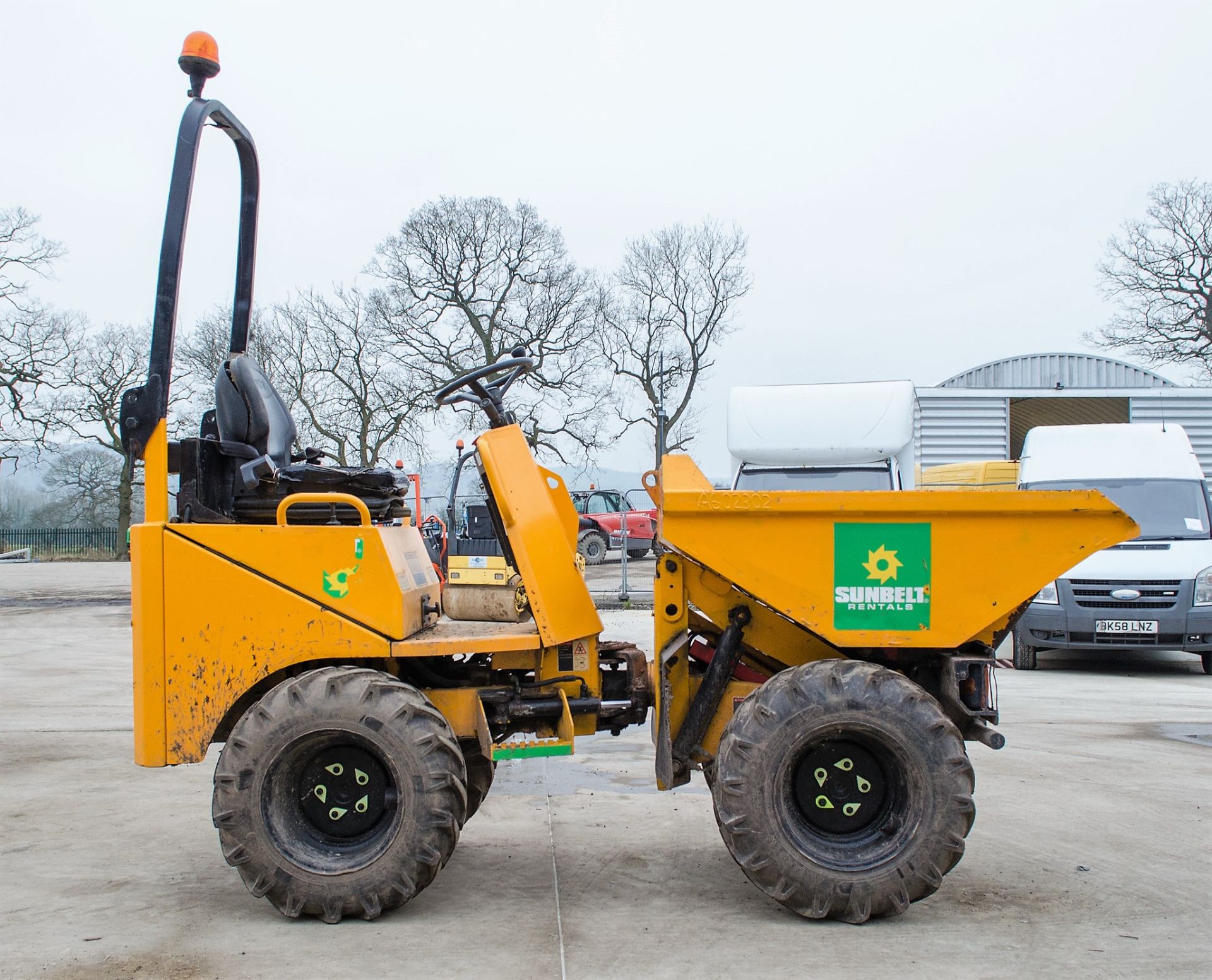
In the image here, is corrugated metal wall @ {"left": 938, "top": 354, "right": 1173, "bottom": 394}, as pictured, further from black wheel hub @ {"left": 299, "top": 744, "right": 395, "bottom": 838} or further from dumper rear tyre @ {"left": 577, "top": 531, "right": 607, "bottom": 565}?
black wheel hub @ {"left": 299, "top": 744, "right": 395, "bottom": 838}

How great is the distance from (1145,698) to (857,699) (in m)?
6.24

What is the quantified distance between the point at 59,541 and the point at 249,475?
3842cm

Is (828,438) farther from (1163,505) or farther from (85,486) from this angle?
(85,486)

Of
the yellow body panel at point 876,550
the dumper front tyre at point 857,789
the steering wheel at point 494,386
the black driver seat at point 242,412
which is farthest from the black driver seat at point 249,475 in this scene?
the dumper front tyre at point 857,789

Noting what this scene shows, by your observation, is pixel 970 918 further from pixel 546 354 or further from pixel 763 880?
pixel 546 354

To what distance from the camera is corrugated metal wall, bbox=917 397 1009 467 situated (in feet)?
69.1

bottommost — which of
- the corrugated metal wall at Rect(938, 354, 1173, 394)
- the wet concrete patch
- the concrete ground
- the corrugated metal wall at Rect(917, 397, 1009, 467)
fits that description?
the wet concrete patch

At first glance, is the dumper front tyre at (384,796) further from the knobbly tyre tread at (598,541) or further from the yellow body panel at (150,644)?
the knobbly tyre tread at (598,541)

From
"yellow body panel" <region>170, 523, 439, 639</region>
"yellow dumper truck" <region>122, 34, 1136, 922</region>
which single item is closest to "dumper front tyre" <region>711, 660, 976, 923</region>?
"yellow dumper truck" <region>122, 34, 1136, 922</region>

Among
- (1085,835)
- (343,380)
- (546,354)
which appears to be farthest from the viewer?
(546,354)

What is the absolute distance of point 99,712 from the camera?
820 cm

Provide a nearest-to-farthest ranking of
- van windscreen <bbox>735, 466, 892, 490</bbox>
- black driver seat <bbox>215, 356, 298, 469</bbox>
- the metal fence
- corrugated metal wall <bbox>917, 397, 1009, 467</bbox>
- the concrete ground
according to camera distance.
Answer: the concrete ground < black driver seat <bbox>215, 356, 298, 469</bbox> < van windscreen <bbox>735, 466, 892, 490</bbox> < corrugated metal wall <bbox>917, 397, 1009, 467</bbox> < the metal fence

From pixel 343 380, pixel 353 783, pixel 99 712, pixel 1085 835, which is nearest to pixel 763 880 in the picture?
pixel 353 783

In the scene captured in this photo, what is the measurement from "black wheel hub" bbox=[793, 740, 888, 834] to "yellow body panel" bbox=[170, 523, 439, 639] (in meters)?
1.67
